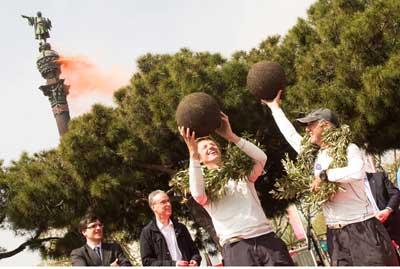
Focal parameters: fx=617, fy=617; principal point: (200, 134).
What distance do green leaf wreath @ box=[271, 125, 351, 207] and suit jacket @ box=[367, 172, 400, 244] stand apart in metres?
2.29

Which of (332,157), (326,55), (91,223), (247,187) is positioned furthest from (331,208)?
(326,55)

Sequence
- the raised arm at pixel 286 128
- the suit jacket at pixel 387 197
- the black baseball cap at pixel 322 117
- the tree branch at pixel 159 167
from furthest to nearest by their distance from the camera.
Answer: the tree branch at pixel 159 167 → the suit jacket at pixel 387 197 → the raised arm at pixel 286 128 → the black baseball cap at pixel 322 117

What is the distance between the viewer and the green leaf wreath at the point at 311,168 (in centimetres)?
464

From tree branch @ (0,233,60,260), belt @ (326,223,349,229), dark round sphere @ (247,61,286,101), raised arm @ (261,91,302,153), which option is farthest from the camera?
tree branch @ (0,233,60,260)

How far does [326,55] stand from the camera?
42.7 feet

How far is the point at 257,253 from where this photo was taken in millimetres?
4281

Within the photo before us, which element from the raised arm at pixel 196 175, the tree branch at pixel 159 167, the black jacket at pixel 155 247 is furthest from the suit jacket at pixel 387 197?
the tree branch at pixel 159 167

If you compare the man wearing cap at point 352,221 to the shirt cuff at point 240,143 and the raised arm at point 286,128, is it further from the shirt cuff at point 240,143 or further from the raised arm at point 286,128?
the shirt cuff at point 240,143

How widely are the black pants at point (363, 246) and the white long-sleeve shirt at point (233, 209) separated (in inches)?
23.5

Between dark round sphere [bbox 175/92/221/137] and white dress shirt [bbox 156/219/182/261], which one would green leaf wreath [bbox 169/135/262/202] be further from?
white dress shirt [bbox 156/219/182/261]

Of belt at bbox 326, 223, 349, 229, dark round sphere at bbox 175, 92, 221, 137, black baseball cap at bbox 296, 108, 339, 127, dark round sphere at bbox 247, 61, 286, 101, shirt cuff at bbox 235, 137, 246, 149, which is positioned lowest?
belt at bbox 326, 223, 349, 229

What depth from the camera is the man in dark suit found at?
6.33 m

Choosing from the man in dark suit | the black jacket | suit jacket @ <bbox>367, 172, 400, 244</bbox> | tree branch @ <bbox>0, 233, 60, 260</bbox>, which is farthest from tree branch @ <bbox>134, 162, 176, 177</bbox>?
the black jacket

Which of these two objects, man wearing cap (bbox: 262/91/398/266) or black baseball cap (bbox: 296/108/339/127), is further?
black baseball cap (bbox: 296/108/339/127)
